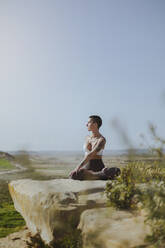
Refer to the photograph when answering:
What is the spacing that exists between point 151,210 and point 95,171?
340 centimetres

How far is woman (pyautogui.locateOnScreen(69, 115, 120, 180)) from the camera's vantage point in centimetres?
514

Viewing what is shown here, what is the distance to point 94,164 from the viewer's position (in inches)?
208

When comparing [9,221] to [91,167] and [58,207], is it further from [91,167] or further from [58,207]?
[58,207]

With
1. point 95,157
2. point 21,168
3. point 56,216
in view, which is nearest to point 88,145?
point 95,157

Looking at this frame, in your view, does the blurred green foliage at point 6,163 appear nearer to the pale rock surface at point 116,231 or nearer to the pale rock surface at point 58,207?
the pale rock surface at point 58,207

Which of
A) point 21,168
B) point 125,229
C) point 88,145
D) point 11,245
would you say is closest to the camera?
point 21,168

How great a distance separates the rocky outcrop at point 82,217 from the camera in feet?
6.87

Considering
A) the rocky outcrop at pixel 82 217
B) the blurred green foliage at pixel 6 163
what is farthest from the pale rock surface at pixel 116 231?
the blurred green foliage at pixel 6 163

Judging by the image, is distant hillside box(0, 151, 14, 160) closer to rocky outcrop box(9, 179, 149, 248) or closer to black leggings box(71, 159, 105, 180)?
rocky outcrop box(9, 179, 149, 248)

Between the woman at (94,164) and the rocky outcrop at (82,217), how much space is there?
1130 millimetres

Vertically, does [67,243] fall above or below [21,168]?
below

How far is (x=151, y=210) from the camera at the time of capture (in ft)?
6.39

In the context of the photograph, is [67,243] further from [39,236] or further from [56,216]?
[39,236]

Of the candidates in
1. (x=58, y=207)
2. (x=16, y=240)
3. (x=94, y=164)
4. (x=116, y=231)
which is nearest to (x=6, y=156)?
(x=116, y=231)
